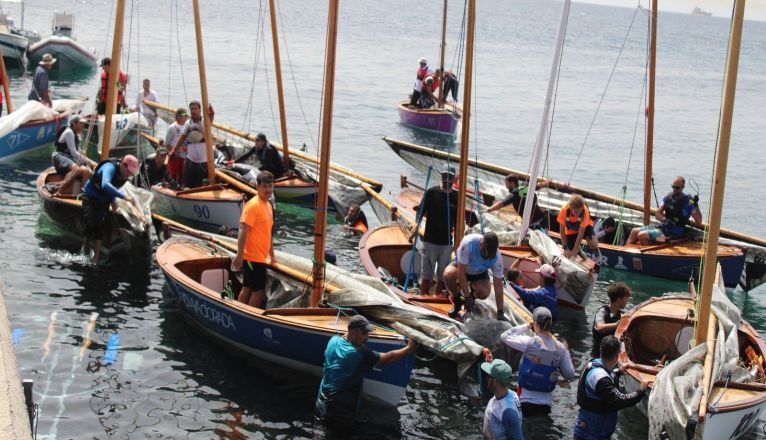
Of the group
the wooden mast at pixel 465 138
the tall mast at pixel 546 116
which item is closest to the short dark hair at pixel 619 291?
the wooden mast at pixel 465 138

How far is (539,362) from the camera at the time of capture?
1167cm

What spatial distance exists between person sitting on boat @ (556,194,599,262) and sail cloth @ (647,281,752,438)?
4.86m

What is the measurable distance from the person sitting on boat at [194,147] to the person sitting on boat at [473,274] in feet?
Answer: 31.1

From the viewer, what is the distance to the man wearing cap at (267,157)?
24.1 metres

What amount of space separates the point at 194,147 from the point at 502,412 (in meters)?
13.7

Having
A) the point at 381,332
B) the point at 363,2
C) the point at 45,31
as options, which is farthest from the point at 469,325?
the point at 363,2

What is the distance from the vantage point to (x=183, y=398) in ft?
42.7

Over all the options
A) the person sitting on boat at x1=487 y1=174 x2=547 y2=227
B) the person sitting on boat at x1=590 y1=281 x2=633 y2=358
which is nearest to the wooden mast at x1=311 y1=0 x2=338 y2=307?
the person sitting on boat at x1=590 y1=281 x2=633 y2=358

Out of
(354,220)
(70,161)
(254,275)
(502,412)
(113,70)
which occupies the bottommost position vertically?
(354,220)

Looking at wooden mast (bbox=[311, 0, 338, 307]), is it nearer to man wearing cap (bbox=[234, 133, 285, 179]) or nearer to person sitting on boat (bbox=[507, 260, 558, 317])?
person sitting on boat (bbox=[507, 260, 558, 317])

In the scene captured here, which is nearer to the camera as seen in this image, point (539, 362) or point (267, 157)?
point (539, 362)

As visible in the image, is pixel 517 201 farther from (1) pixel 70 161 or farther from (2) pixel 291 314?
(1) pixel 70 161

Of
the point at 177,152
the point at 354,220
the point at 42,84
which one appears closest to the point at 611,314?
the point at 354,220

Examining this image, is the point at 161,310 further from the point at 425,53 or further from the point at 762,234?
the point at 425,53
